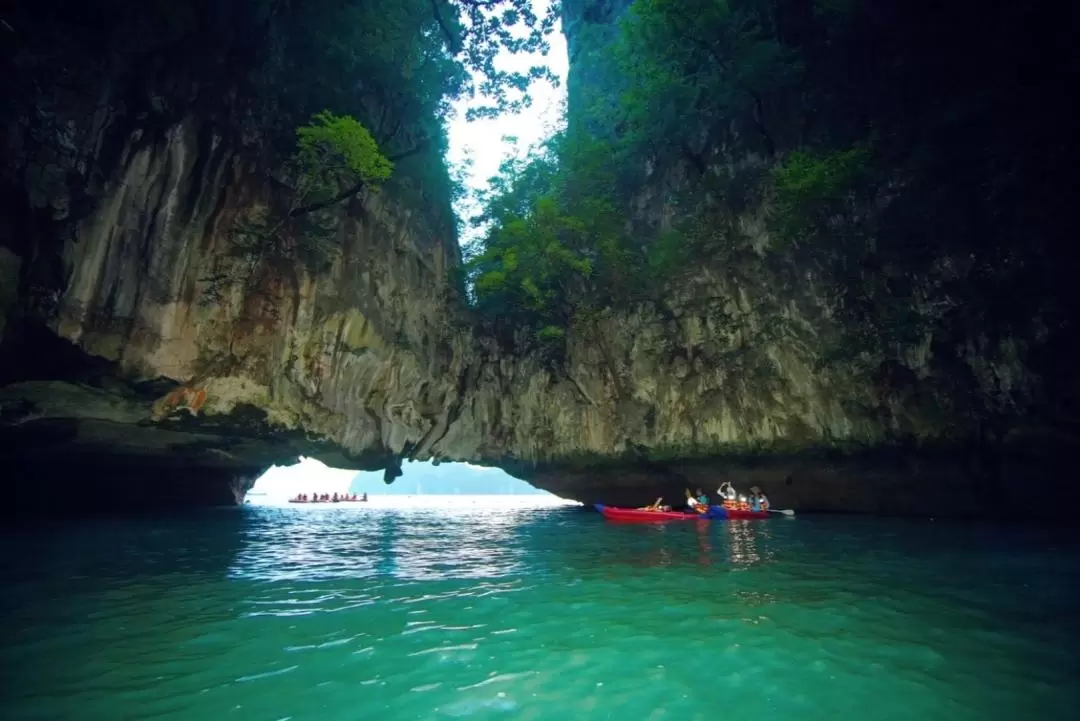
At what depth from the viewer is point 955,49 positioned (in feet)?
41.6

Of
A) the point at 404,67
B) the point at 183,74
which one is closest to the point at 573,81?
the point at 404,67

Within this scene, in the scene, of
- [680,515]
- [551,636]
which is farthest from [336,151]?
[680,515]

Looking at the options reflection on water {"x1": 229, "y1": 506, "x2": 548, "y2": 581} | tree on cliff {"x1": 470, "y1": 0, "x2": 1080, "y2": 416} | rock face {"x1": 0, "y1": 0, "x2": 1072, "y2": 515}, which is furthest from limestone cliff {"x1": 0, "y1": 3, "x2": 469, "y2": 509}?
tree on cliff {"x1": 470, "y1": 0, "x2": 1080, "y2": 416}

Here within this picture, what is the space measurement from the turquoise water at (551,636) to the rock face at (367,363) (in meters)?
5.82

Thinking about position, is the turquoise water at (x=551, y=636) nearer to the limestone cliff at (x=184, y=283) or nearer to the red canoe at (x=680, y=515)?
the limestone cliff at (x=184, y=283)

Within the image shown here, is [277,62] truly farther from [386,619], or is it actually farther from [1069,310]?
[1069,310]

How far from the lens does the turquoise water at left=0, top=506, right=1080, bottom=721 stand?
13.8 ft

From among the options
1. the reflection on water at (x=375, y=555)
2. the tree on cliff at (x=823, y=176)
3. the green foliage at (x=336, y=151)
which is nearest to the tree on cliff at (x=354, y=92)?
the green foliage at (x=336, y=151)

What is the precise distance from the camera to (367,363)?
1931 centimetres

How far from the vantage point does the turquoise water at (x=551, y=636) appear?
13.8 ft

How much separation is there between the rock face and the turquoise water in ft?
19.1

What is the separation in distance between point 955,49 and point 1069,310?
25.2 feet

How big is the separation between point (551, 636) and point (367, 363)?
1545 centimetres

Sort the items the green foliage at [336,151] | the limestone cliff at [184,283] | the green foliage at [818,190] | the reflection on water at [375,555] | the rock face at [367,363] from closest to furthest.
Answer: the reflection on water at [375,555]
the limestone cliff at [184,283]
the rock face at [367,363]
the green foliage at [336,151]
the green foliage at [818,190]
